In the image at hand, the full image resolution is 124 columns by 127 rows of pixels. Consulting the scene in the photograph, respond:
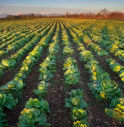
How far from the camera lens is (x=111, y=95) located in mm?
4004

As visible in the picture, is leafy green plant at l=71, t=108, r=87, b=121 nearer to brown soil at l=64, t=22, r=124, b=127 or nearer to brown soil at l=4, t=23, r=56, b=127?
brown soil at l=64, t=22, r=124, b=127

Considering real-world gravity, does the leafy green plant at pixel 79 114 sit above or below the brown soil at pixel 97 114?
above

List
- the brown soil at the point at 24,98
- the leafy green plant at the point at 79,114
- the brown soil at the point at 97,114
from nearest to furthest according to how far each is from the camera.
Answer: the leafy green plant at the point at 79,114, the brown soil at the point at 97,114, the brown soil at the point at 24,98

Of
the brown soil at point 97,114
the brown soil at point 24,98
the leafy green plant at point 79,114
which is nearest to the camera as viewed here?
the leafy green plant at point 79,114

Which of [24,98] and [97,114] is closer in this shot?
[97,114]

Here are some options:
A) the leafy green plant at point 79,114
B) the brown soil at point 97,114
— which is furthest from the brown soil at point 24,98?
the brown soil at point 97,114

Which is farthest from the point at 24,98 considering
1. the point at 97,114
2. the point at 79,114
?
the point at 97,114

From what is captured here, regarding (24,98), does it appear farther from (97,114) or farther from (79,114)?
(97,114)

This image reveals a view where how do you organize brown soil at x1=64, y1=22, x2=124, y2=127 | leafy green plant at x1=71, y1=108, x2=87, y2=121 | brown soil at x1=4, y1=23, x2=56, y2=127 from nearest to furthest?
leafy green plant at x1=71, y1=108, x2=87, y2=121 < brown soil at x1=64, y1=22, x2=124, y2=127 < brown soil at x1=4, y1=23, x2=56, y2=127

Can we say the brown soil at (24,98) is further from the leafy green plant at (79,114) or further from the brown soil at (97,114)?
the brown soil at (97,114)

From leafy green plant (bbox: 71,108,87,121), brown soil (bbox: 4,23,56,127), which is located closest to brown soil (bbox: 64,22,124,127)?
leafy green plant (bbox: 71,108,87,121)

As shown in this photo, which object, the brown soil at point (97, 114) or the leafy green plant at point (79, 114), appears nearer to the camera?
the leafy green plant at point (79, 114)

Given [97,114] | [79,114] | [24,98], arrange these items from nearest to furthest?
[79,114], [97,114], [24,98]

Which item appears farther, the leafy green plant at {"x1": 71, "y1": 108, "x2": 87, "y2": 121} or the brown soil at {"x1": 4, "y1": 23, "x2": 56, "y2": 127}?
the brown soil at {"x1": 4, "y1": 23, "x2": 56, "y2": 127}
